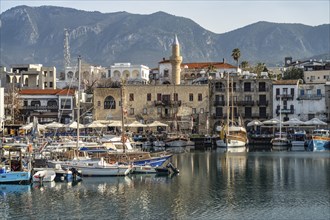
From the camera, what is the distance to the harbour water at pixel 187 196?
1470 inches

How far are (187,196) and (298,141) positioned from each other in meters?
49.8

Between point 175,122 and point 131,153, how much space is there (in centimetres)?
4321

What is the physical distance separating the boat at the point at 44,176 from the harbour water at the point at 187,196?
116 centimetres

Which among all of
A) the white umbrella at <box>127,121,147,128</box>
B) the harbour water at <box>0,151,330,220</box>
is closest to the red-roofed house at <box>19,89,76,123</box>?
the white umbrella at <box>127,121,147,128</box>

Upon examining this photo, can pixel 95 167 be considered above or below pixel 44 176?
above

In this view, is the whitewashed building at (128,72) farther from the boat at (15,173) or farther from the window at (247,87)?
the boat at (15,173)

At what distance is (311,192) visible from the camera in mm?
45344

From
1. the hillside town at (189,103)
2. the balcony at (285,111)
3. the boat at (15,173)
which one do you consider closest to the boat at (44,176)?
the boat at (15,173)

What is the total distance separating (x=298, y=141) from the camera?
3538 inches

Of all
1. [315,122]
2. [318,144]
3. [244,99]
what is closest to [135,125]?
[244,99]

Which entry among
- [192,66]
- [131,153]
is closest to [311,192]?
[131,153]

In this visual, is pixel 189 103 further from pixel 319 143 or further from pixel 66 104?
pixel 319 143

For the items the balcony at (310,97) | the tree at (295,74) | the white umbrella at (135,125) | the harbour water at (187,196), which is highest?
the tree at (295,74)

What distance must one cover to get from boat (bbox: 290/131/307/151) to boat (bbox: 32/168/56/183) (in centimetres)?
4510
